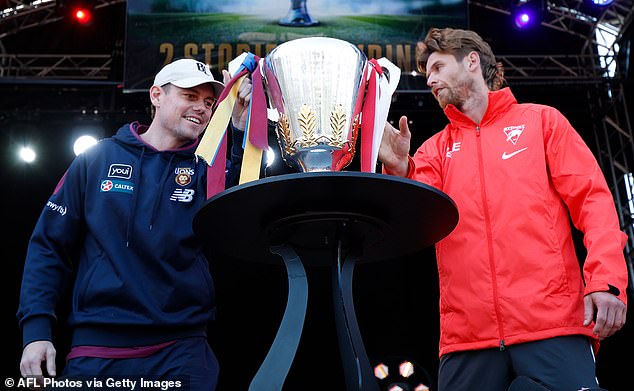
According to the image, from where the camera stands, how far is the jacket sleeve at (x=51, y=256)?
1685mm

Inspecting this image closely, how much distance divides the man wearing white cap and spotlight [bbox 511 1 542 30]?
445 cm

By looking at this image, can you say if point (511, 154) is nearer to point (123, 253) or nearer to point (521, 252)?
point (521, 252)

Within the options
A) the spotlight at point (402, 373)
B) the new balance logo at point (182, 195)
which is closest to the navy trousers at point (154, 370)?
the new balance logo at point (182, 195)

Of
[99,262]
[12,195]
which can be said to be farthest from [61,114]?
[99,262]

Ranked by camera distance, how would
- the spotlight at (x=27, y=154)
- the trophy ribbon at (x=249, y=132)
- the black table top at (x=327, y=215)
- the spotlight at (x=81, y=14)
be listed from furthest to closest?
the spotlight at (x=27, y=154) < the spotlight at (x=81, y=14) < the trophy ribbon at (x=249, y=132) < the black table top at (x=327, y=215)

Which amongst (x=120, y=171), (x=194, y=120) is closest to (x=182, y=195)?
(x=120, y=171)

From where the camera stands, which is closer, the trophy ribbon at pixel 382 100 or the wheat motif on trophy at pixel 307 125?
the wheat motif on trophy at pixel 307 125

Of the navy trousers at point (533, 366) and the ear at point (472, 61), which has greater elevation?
the ear at point (472, 61)

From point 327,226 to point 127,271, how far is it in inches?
25.6

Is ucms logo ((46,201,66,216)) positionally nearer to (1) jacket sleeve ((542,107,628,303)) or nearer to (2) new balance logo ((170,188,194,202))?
(2) new balance logo ((170,188,194,202))

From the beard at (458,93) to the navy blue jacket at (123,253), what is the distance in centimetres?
68

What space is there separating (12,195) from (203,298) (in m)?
5.68

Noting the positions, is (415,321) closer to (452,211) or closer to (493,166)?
(493,166)

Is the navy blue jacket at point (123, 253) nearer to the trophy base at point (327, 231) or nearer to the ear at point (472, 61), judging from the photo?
the trophy base at point (327, 231)
